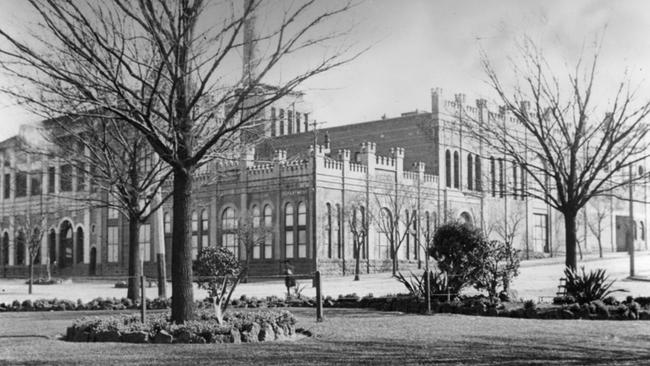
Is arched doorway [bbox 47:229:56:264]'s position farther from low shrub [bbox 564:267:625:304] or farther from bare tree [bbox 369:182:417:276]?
low shrub [bbox 564:267:625:304]

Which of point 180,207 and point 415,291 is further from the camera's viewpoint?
point 415,291

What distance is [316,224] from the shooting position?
47875 mm

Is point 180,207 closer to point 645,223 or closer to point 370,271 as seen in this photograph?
point 370,271

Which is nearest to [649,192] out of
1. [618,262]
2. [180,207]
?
[618,262]

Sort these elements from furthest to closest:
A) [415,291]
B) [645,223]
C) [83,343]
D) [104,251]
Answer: [645,223] < [104,251] < [415,291] < [83,343]

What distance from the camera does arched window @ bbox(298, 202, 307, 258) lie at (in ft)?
160

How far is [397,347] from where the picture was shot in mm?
10422

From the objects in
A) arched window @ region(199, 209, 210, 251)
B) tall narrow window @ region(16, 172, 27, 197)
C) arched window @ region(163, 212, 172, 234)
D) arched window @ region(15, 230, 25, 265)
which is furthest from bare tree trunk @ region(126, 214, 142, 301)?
tall narrow window @ region(16, 172, 27, 197)

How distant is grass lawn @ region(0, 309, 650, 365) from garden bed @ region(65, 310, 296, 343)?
38cm

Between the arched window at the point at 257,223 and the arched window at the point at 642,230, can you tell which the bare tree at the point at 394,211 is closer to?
the arched window at the point at 257,223

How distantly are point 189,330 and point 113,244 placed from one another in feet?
168

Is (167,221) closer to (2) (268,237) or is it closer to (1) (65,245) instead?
(2) (268,237)

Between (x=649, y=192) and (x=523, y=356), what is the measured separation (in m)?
72.3

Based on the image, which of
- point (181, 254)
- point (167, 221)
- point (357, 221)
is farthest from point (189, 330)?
point (167, 221)
